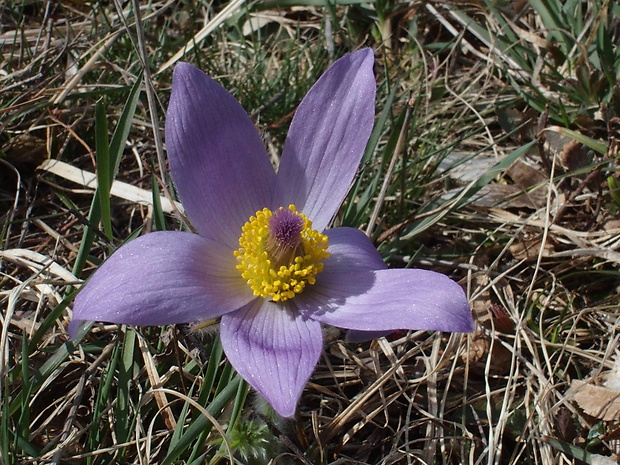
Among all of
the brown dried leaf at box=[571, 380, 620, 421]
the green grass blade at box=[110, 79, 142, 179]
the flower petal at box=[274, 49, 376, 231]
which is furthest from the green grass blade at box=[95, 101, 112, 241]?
the brown dried leaf at box=[571, 380, 620, 421]

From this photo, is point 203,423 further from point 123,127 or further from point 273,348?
point 123,127

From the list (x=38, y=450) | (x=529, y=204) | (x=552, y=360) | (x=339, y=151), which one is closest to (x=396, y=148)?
(x=339, y=151)

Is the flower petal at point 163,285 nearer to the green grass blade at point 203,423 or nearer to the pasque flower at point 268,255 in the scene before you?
the pasque flower at point 268,255

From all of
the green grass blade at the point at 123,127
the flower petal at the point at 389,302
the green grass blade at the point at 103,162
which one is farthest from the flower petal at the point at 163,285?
the green grass blade at the point at 123,127

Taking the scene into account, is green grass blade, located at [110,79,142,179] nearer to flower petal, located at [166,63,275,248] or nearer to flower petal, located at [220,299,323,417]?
flower petal, located at [166,63,275,248]

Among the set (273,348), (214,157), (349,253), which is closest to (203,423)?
(273,348)
